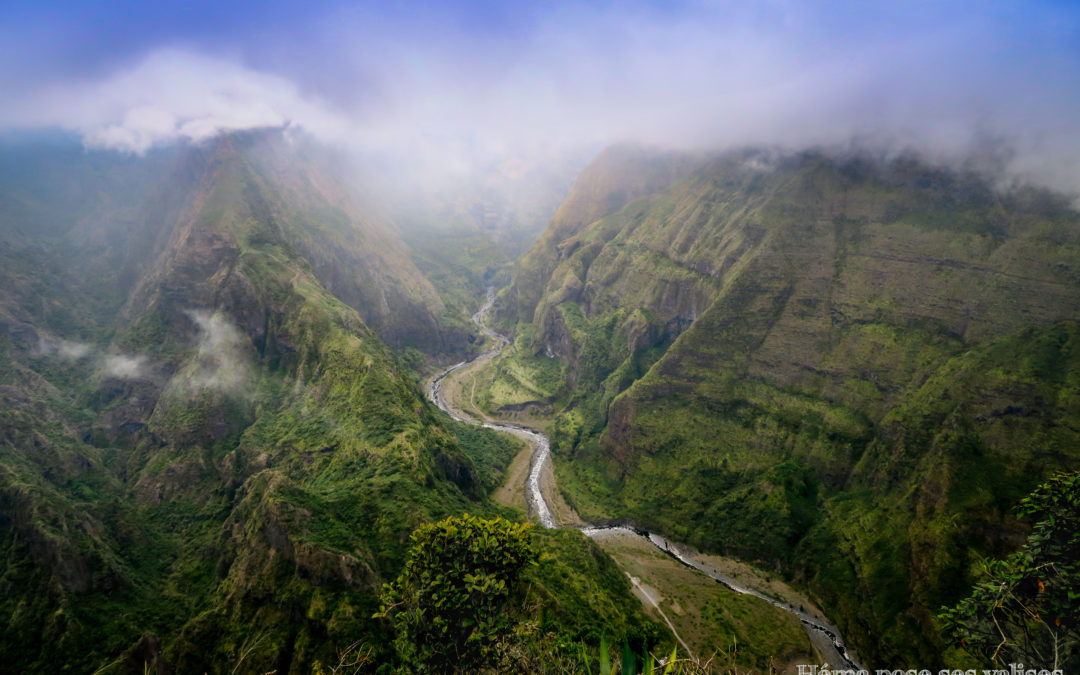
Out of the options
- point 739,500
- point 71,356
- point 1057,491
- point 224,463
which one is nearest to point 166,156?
point 71,356

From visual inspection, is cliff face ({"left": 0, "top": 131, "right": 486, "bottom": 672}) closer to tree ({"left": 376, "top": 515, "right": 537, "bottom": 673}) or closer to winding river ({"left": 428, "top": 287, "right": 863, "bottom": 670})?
tree ({"left": 376, "top": 515, "right": 537, "bottom": 673})

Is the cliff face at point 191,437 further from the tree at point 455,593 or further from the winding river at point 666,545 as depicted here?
the winding river at point 666,545

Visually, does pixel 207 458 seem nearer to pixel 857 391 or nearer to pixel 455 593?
pixel 455 593

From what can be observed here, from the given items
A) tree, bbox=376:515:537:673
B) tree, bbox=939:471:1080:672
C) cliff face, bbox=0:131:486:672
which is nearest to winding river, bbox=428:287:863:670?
cliff face, bbox=0:131:486:672

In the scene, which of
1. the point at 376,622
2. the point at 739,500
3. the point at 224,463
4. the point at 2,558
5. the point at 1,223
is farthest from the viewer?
the point at 1,223

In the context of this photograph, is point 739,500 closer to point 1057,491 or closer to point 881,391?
point 881,391

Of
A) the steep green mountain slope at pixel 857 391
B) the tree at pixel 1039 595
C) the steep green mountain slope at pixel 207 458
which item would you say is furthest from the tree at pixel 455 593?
the steep green mountain slope at pixel 857 391

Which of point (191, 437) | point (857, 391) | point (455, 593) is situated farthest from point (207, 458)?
point (857, 391)
